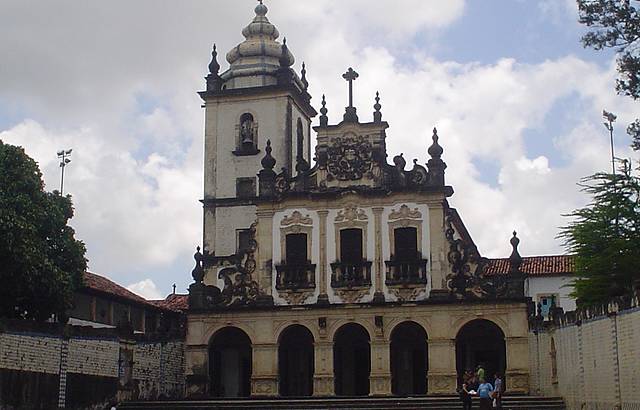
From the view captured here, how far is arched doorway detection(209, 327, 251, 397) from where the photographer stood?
134 feet

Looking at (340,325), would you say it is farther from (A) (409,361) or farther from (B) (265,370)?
(A) (409,361)

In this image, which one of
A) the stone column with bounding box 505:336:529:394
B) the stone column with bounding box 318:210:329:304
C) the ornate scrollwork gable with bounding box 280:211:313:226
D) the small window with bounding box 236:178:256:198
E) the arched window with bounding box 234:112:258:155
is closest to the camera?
the stone column with bounding box 505:336:529:394

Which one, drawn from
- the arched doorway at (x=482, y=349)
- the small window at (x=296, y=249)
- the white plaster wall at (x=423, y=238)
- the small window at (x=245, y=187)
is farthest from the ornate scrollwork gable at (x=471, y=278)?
the small window at (x=245, y=187)

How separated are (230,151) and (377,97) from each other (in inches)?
343

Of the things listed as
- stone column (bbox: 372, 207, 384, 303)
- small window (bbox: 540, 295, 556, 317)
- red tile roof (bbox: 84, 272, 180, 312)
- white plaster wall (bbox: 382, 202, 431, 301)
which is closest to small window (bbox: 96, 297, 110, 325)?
red tile roof (bbox: 84, 272, 180, 312)

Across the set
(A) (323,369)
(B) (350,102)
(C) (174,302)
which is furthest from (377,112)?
(C) (174,302)

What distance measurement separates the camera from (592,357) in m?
28.2

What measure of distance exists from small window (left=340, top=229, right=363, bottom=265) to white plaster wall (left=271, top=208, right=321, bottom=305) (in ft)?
3.21

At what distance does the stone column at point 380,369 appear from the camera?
37844 millimetres

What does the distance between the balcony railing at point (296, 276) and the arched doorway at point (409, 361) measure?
392cm

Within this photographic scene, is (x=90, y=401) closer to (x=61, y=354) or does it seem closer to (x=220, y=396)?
(x=61, y=354)

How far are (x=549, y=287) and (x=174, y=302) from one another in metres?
20.1

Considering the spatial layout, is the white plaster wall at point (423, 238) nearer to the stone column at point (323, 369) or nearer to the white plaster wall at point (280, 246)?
the white plaster wall at point (280, 246)

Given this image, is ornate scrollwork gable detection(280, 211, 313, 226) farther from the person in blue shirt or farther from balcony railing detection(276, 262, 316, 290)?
the person in blue shirt
